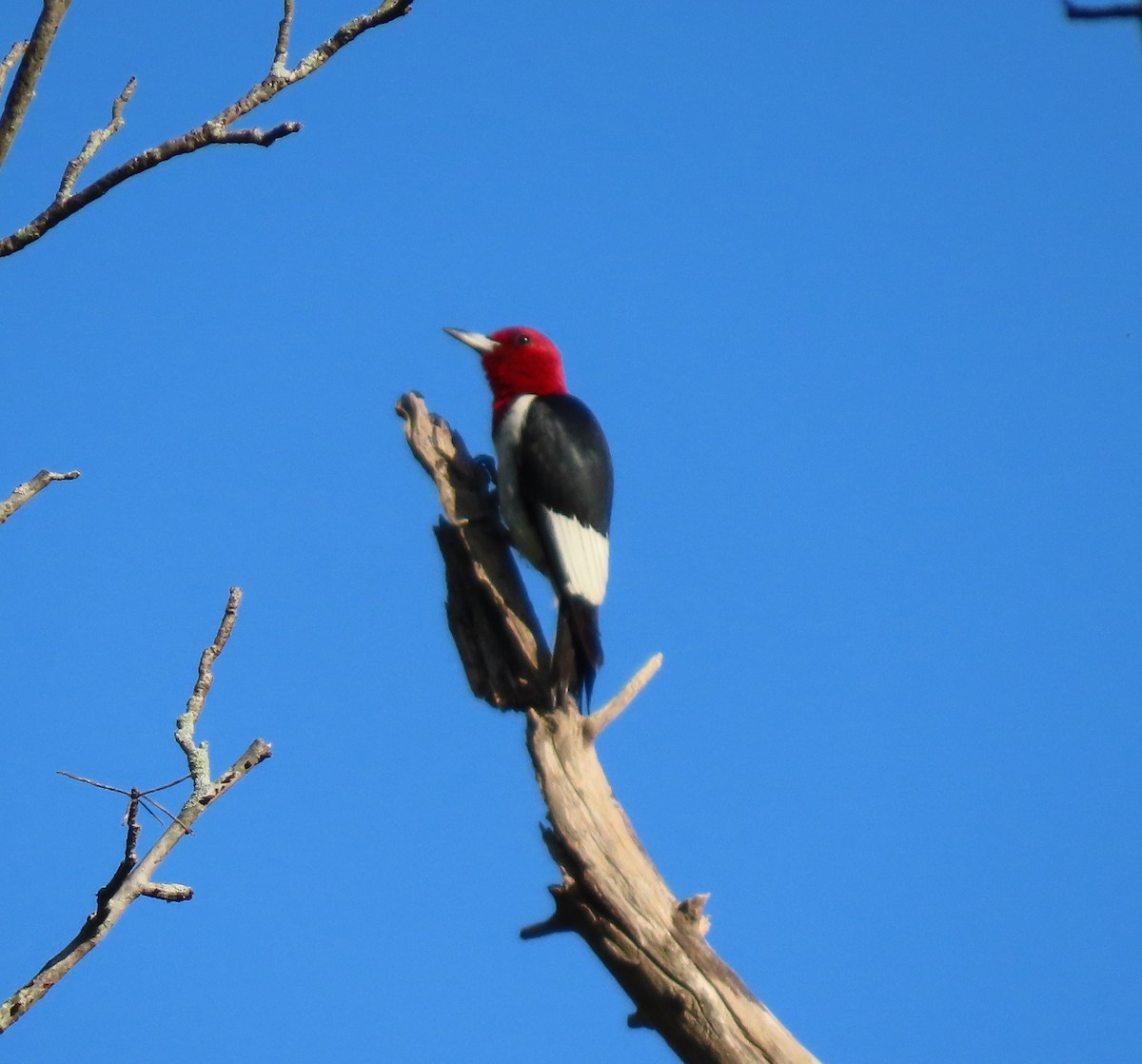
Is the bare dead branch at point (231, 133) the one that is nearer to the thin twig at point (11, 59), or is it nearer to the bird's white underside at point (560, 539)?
the thin twig at point (11, 59)

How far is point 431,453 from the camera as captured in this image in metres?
5.22

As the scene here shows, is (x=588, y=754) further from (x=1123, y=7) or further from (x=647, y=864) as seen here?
(x=1123, y=7)

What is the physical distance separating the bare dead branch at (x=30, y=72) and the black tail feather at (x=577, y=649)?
113 inches

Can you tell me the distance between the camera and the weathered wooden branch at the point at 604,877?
12.0 feet

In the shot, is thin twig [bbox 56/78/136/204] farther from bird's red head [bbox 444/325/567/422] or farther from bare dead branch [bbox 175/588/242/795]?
bird's red head [bbox 444/325/567/422]

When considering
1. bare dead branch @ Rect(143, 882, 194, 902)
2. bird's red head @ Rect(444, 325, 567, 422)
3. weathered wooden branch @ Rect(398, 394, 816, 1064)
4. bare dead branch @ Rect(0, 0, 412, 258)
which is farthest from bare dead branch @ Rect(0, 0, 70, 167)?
bird's red head @ Rect(444, 325, 567, 422)

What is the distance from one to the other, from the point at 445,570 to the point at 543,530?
1.43ft

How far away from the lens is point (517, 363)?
593 centimetres

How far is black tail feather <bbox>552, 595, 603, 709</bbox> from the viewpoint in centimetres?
471

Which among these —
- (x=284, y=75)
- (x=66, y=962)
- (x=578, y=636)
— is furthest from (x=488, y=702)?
(x=284, y=75)

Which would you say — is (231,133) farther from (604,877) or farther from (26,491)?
(604,877)

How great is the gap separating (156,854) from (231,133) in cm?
139

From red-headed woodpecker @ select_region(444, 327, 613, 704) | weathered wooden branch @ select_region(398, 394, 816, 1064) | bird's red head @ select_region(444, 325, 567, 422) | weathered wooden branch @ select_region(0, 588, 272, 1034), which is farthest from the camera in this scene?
bird's red head @ select_region(444, 325, 567, 422)

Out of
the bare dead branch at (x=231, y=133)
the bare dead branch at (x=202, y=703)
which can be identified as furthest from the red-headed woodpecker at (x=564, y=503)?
the bare dead branch at (x=231, y=133)
